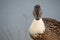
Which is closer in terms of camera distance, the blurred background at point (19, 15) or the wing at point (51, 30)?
the wing at point (51, 30)

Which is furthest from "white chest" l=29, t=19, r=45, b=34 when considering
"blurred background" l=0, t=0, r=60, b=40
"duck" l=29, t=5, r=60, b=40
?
"blurred background" l=0, t=0, r=60, b=40

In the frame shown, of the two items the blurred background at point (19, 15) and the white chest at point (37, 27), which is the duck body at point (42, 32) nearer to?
the white chest at point (37, 27)

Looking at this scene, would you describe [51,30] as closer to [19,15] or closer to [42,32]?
[42,32]

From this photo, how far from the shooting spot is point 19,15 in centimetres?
155

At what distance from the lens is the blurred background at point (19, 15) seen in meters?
1.51

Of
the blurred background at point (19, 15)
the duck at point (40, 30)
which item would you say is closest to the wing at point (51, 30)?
the duck at point (40, 30)

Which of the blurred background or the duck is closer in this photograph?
the duck

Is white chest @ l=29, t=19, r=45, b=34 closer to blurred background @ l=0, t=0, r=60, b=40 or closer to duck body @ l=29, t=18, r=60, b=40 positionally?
duck body @ l=29, t=18, r=60, b=40

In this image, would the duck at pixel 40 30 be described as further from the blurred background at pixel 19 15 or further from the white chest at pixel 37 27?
the blurred background at pixel 19 15

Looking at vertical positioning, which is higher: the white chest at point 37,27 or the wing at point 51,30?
the white chest at point 37,27

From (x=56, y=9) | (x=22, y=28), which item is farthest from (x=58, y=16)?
(x=22, y=28)

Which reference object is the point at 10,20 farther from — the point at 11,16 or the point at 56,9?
the point at 56,9

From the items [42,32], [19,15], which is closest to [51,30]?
[42,32]

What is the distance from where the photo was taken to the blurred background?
1515 mm
